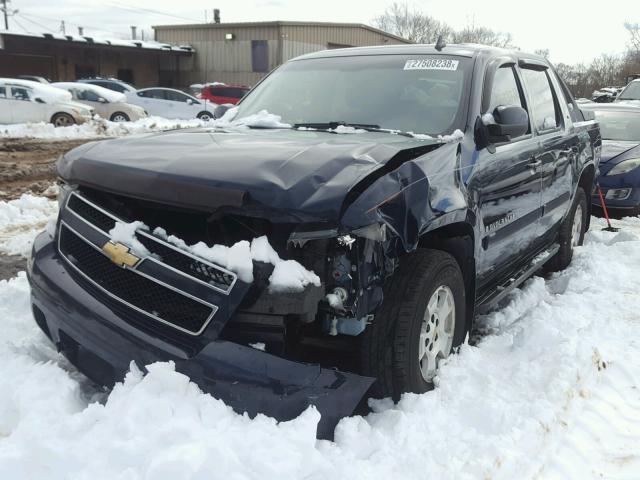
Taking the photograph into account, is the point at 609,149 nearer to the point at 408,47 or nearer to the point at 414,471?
the point at 408,47

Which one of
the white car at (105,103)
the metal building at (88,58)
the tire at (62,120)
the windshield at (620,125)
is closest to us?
the windshield at (620,125)

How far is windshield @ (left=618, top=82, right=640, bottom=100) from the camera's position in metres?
15.6

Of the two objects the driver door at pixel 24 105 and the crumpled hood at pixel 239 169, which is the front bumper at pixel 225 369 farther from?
the driver door at pixel 24 105

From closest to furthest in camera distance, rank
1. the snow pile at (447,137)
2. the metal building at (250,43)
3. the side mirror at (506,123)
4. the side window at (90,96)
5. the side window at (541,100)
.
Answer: the snow pile at (447,137) → the side mirror at (506,123) → the side window at (541,100) → the side window at (90,96) → the metal building at (250,43)

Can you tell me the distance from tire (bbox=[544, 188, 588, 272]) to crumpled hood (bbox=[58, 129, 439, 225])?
275 centimetres

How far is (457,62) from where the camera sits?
377 centimetres

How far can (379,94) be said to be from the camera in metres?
3.74

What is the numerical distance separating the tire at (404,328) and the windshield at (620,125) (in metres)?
7.41

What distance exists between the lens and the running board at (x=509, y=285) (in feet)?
11.7

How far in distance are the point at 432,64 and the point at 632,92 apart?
14442 millimetres

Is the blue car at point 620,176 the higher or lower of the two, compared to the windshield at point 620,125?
lower

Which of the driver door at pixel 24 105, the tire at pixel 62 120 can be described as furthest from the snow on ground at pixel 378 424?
the driver door at pixel 24 105

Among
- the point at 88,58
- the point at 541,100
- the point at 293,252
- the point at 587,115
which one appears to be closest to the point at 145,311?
the point at 293,252

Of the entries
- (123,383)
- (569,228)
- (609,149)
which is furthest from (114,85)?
(123,383)
